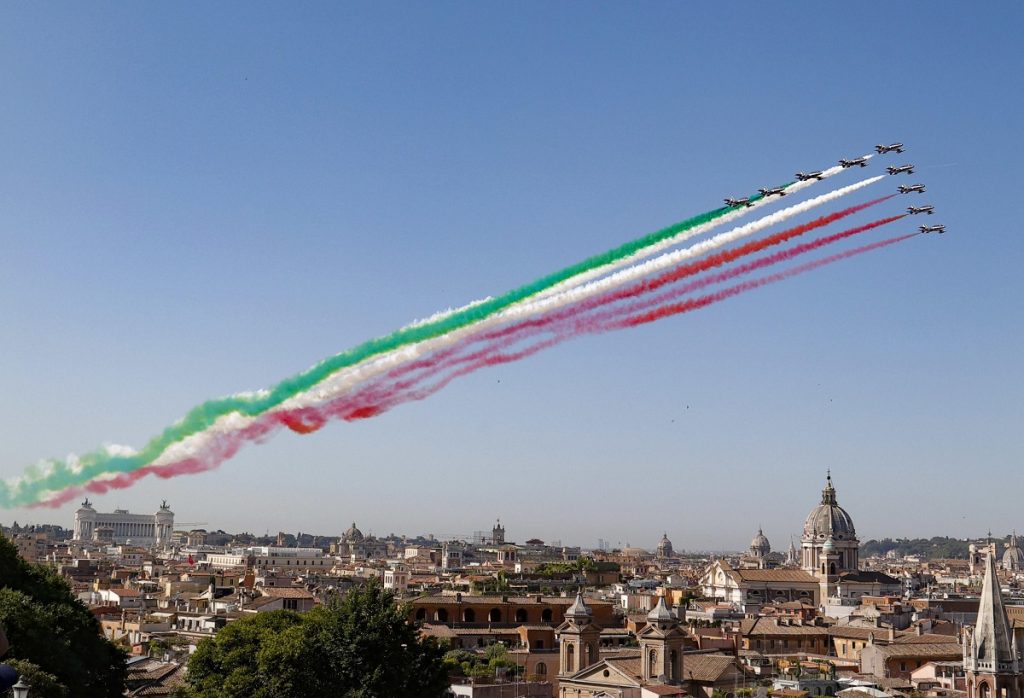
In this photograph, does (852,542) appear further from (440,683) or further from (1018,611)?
(440,683)

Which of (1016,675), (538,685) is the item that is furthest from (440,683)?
(1016,675)

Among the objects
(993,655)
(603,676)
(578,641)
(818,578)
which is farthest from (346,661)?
(818,578)

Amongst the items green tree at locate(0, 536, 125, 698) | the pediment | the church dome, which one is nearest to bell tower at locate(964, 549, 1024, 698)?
the pediment

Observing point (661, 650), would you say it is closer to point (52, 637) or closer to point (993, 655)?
point (993, 655)

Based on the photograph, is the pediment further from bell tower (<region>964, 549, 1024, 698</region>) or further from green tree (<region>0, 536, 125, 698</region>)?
green tree (<region>0, 536, 125, 698</region>)

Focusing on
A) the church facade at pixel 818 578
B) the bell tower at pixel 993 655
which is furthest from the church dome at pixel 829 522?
the bell tower at pixel 993 655

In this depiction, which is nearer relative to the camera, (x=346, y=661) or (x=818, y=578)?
(x=346, y=661)

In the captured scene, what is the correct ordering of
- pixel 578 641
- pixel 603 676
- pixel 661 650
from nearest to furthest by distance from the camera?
pixel 661 650 → pixel 603 676 → pixel 578 641
